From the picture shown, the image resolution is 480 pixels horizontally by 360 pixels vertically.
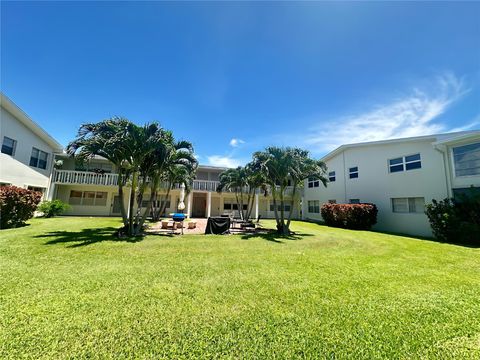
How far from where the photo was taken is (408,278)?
567cm

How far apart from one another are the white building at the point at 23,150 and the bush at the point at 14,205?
14.4ft

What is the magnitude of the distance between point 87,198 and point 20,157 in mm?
6961

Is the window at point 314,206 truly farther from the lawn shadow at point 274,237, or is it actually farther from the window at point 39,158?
the window at point 39,158

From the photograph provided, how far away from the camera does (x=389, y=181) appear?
52.1 ft

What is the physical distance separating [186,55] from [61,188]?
1984 centimetres

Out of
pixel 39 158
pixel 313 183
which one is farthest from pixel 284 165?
pixel 39 158

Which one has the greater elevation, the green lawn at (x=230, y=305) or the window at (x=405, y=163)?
the window at (x=405, y=163)

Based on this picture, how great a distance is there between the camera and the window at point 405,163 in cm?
1438

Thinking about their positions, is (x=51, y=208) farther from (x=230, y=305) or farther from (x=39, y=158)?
(x=230, y=305)

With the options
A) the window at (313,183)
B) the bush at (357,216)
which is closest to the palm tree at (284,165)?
the bush at (357,216)

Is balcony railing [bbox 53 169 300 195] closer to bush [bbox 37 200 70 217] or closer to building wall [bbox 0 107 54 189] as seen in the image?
building wall [bbox 0 107 54 189]

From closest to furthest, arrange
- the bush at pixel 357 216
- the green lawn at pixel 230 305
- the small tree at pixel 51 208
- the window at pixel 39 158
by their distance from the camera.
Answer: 1. the green lawn at pixel 230 305
2. the bush at pixel 357 216
3. the small tree at pixel 51 208
4. the window at pixel 39 158

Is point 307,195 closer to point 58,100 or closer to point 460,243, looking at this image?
point 460,243

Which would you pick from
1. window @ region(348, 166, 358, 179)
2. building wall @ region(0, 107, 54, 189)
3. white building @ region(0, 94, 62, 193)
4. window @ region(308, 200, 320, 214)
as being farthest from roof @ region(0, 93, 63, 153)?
window @ region(308, 200, 320, 214)
